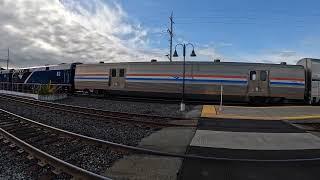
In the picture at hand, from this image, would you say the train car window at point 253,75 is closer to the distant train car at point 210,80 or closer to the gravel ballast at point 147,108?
the distant train car at point 210,80

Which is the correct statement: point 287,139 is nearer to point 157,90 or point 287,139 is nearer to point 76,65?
point 157,90

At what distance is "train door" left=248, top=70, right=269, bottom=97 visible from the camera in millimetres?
24989

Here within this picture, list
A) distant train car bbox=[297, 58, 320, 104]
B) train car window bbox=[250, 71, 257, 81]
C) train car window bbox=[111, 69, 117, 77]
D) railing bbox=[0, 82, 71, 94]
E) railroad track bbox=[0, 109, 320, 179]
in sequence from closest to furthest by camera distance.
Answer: railroad track bbox=[0, 109, 320, 179] < distant train car bbox=[297, 58, 320, 104] < train car window bbox=[250, 71, 257, 81] < train car window bbox=[111, 69, 117, 77] < railing bbox=[0, 82, 71, 94]

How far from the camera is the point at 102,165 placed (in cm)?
794

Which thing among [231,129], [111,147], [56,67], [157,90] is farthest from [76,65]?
[111,147]

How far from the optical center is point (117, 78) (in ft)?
101

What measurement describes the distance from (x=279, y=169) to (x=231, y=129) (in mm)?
6237

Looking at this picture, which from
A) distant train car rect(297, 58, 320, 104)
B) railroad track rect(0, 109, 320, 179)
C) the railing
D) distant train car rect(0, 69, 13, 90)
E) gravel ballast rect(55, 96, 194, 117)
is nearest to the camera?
railroad track rect(0, 109, 320, 179)

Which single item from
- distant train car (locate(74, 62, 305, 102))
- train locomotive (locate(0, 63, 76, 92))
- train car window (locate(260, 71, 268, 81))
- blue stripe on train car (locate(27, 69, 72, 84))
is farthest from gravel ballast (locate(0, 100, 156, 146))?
blue stripe on train car (locate(27, 69, 72, 84))

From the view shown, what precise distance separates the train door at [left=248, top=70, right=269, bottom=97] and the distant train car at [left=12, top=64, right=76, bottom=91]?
18789mm

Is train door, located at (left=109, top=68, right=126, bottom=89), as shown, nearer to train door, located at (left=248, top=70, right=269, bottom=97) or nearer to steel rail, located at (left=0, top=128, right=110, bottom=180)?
train door, located at (left=248, top=70, right=269, bottom=97)

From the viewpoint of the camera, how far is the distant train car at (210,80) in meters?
24.8

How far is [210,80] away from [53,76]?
1962 cm

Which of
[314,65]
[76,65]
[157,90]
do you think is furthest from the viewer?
[76,65]
